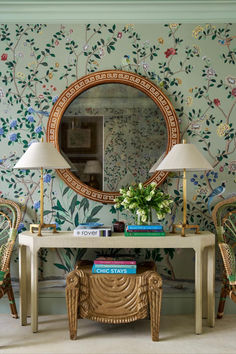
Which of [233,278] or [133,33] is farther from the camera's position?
[133,33]

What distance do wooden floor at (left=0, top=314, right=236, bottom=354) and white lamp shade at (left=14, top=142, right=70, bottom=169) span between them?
1.19 m

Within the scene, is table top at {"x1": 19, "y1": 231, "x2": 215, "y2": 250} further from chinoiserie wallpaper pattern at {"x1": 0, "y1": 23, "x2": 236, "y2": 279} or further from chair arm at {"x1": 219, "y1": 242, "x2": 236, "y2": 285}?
chinoiserie wallpaper pattern at {"x1": 0, "y1": 23, "x2": 236, "y2": 279}

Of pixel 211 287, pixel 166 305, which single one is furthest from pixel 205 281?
pixel 166 305

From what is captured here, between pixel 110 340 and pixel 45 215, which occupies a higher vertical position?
pixel 45 215

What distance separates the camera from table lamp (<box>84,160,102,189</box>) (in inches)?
123

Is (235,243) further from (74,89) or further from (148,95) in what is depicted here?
(74,89)

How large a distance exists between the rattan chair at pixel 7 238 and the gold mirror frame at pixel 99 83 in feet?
1.60

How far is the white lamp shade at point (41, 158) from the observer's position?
8.89 feet

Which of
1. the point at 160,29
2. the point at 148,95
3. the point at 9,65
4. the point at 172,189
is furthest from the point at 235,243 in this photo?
the point at 9,65

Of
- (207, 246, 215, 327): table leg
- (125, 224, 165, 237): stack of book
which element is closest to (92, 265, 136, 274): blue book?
(125, 224, 165, 237): stack of book

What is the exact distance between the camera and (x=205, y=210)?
125 inches

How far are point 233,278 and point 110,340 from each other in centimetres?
94

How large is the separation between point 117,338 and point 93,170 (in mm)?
1292

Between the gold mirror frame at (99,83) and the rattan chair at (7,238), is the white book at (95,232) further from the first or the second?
the rattan chair at (7,238)
